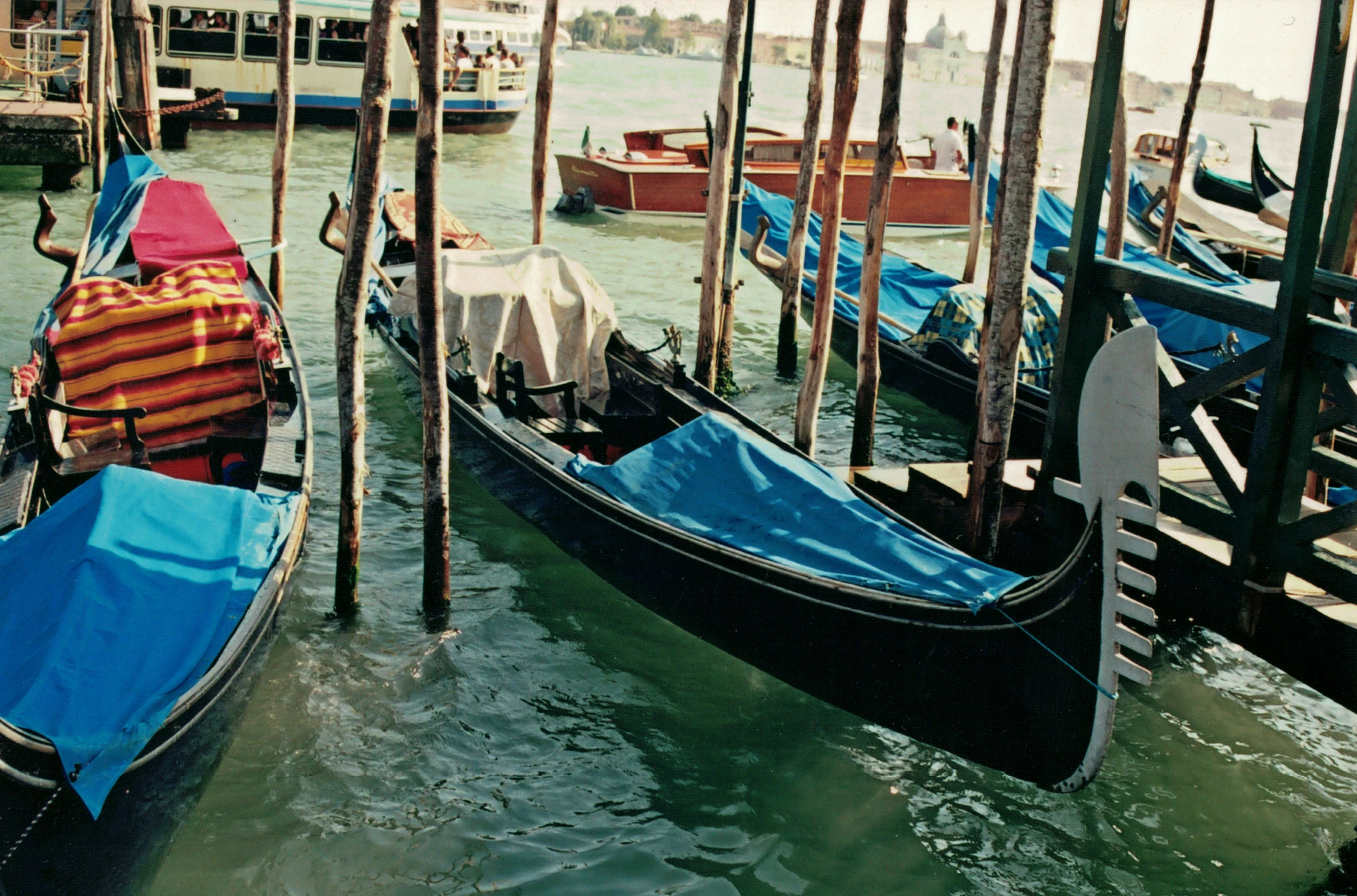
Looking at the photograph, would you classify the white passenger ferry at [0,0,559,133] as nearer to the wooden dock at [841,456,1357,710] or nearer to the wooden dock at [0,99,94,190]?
the wooden dock at [0,99,94,190]

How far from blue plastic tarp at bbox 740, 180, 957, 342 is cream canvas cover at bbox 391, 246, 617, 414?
2.24 m

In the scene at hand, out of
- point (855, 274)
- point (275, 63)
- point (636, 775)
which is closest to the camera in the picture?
point (636, 775)

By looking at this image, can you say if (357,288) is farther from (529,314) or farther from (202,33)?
(202,33)

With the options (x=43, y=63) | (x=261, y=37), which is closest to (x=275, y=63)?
(x=261, y=37)

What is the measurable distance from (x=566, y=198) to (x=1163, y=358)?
11275 millimetres

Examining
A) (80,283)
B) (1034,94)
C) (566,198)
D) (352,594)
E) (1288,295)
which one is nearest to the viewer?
(1288,295)

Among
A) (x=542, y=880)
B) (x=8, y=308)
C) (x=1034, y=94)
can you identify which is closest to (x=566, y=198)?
(x=8, y=308)

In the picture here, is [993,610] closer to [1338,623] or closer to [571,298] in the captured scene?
[1338,623]

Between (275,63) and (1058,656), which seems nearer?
(1058,656)

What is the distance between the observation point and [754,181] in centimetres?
1390

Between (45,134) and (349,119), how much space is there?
8397 mm

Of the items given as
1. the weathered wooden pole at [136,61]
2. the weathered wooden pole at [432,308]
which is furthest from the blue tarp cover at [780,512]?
the weathered wooden pole at [136,61]

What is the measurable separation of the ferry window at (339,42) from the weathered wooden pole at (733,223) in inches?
534

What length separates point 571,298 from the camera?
635 centimetres
